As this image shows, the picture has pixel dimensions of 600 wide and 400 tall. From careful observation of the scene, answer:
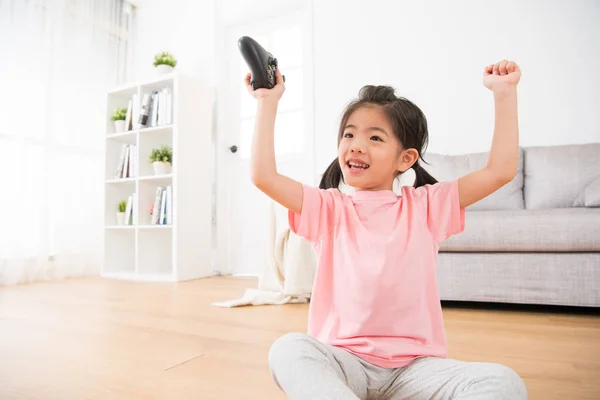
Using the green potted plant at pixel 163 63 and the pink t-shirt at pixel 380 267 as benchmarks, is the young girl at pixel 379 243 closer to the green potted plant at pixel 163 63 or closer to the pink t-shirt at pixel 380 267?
the pink t-shirt at pixel 380 267

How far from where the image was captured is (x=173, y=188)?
3.09m

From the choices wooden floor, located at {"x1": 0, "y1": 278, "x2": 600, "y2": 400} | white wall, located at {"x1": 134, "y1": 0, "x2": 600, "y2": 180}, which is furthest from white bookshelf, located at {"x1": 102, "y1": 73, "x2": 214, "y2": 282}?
wooden floor, located at {"x1": 0, "y1": 278, "x2": 600, "y2": 400}

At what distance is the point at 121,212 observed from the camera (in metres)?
3.36

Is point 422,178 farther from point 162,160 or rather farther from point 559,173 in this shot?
point 162,160

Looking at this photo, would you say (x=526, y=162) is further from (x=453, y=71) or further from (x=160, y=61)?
(x=160, y=61)

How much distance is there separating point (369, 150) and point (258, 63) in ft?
0.81

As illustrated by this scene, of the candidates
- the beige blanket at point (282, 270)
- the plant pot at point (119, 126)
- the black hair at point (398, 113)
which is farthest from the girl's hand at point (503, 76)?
the plant pot at point (119, 126)

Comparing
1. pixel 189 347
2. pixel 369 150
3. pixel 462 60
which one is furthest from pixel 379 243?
pixel 462 60

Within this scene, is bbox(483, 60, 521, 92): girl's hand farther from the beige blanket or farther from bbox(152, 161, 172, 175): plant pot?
bbox(152, 161, 172, 175): plant pot

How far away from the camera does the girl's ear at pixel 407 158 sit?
0.80 m

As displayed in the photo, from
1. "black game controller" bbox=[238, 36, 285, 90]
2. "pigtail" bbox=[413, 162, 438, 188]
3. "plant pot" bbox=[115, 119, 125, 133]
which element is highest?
"plant pot" bbox=[115, 119, 125, 133]

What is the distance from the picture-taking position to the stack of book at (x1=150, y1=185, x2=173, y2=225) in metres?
3.16

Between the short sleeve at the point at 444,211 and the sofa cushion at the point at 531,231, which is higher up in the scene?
the short sleeve at the point at 444,211

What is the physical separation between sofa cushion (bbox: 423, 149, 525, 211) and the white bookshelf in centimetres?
177
